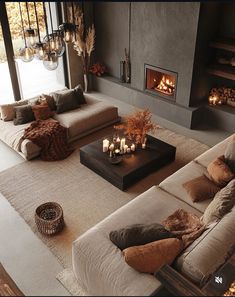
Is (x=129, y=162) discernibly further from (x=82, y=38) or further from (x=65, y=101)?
(x=82, y=38)

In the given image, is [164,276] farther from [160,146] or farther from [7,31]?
[7,31]

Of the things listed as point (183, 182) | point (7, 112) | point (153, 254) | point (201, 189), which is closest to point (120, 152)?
point (183, 182)

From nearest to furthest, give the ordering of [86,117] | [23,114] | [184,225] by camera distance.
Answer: [184,225]
[23,114]
[86,117]

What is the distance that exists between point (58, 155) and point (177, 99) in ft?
Result: 7.69

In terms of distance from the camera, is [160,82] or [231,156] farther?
[160,82]

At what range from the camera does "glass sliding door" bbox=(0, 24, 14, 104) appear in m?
5.68

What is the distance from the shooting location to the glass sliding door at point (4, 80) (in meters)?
5.68

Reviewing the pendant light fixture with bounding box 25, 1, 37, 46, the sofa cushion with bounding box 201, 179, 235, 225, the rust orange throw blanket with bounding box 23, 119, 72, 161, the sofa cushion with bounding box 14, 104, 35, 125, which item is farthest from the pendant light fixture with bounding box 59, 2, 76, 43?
the sofa cushion with bounding box 201, 179, 235, 225

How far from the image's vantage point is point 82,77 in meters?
7.02

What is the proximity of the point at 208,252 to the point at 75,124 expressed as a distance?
10.6 ft

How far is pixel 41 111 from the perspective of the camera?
5090 mm

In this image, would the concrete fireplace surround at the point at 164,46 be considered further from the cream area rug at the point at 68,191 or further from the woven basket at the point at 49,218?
the woven basket at the point at 49,218

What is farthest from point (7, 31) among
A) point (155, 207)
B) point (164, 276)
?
point (164, 276)

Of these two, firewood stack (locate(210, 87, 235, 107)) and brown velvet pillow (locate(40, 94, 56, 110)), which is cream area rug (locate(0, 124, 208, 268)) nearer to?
brown velvet pillow (locate(40, 94, 56, 110))
